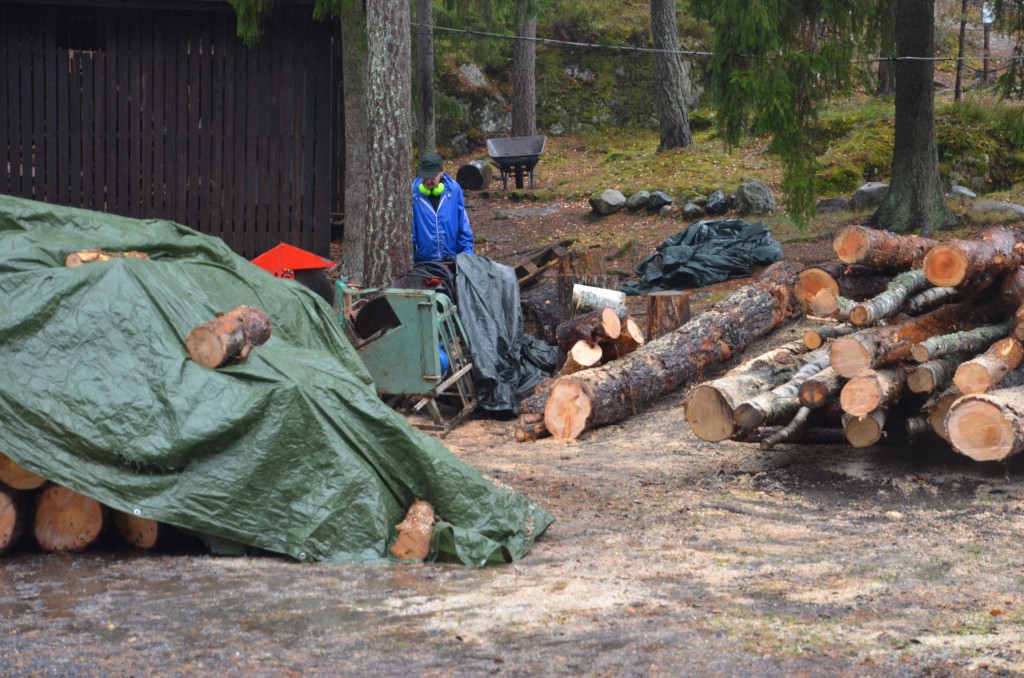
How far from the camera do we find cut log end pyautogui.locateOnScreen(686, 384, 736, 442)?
691 cm

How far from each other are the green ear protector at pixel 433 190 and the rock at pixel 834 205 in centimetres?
770

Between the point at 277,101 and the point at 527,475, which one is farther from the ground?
the point at 277,101

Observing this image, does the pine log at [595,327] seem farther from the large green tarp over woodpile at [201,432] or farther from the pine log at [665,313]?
the large green tarp over woodpile at [201,432]

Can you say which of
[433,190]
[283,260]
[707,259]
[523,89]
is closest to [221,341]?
[283,260]

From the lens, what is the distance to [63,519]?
523 cm

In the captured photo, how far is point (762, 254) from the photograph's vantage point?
43.4 feet

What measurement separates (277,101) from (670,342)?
6355 millimetres

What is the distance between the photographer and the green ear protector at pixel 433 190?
404 inches

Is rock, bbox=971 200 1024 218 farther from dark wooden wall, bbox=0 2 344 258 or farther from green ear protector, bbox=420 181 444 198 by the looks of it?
dark wooden wall, bbox=0 2 344 258

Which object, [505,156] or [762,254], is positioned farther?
[505,156]

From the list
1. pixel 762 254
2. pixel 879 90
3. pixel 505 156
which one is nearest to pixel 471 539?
pixel 762 254

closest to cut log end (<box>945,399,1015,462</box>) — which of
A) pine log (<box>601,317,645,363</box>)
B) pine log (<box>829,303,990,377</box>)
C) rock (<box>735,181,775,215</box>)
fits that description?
pine log (<box>829,303,990,377</box>)

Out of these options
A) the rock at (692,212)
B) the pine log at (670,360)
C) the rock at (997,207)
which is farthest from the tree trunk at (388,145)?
the rock at (997,207)

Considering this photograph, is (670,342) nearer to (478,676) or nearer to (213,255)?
(213,255)
